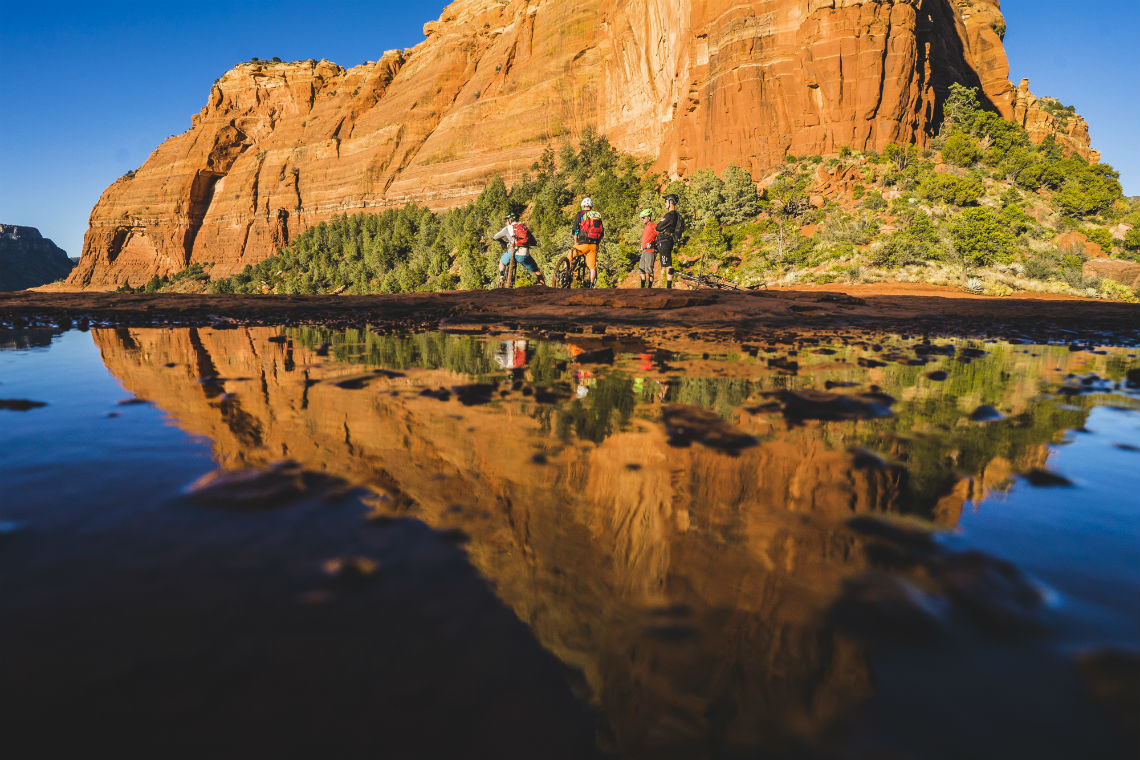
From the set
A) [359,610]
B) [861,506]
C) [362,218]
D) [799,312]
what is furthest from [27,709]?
[362,218]

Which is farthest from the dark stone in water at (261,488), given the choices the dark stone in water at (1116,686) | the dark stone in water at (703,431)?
the dark stone in water at (1116,686)

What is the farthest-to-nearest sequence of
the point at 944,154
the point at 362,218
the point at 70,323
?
1. the point at 362,218
2. the point at 944,154
3. the point at 70,323

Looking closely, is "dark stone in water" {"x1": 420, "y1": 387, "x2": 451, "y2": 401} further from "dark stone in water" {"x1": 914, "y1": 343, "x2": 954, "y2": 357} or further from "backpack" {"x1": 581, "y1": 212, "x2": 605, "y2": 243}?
"backpack" {"x1": 581, "y1": 212, "x2": 605, "y2": 243}

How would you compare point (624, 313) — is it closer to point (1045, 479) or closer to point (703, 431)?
point (703, 431)

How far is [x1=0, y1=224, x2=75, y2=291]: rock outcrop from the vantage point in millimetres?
126062

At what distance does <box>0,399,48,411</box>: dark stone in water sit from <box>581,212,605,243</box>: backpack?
12025mm

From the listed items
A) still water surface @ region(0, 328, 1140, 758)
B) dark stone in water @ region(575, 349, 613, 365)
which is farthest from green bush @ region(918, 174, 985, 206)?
still water surface @ region(0, 328, 1140, 758)

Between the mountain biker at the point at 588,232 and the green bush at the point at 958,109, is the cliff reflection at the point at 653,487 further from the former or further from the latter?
the green bush at the point at 958,109

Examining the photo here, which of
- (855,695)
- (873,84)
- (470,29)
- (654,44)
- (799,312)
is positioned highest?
(470,29)

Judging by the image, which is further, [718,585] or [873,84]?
[873,84]

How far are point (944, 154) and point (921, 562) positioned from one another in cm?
3872

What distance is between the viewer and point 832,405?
3127 mm

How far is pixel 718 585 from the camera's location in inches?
51.3

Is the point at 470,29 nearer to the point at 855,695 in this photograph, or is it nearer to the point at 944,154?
the point at 944,154
